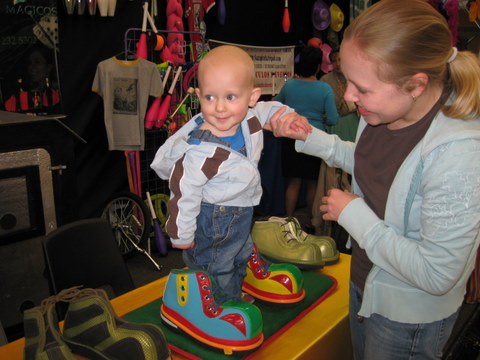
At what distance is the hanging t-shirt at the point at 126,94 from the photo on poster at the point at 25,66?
454 mm

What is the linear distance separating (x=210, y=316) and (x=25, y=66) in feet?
7.02

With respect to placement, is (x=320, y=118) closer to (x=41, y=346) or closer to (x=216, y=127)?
(x=216, y=127)

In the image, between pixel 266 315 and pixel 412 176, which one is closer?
pixel 412 176

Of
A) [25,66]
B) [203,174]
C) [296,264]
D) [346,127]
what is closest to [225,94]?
[203,174]

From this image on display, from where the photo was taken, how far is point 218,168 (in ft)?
3.56

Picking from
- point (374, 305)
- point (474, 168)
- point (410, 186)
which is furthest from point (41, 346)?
point (474, 168)

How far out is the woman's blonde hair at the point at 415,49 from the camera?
2.75 ft

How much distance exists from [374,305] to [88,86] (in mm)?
2758

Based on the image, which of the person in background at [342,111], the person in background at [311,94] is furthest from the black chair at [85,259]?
the person in background at [342,111]

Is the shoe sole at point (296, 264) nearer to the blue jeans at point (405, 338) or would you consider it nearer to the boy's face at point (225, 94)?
the blue jeans at point (405, 338)

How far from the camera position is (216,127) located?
3.70 feet

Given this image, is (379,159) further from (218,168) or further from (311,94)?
(311,94)

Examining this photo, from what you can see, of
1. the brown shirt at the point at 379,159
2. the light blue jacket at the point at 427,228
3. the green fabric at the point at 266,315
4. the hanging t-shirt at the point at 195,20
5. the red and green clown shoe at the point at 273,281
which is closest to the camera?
the light blue jacket at the point at 427,228

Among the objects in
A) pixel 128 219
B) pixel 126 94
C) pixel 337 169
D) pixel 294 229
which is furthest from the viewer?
pixel 337 169
